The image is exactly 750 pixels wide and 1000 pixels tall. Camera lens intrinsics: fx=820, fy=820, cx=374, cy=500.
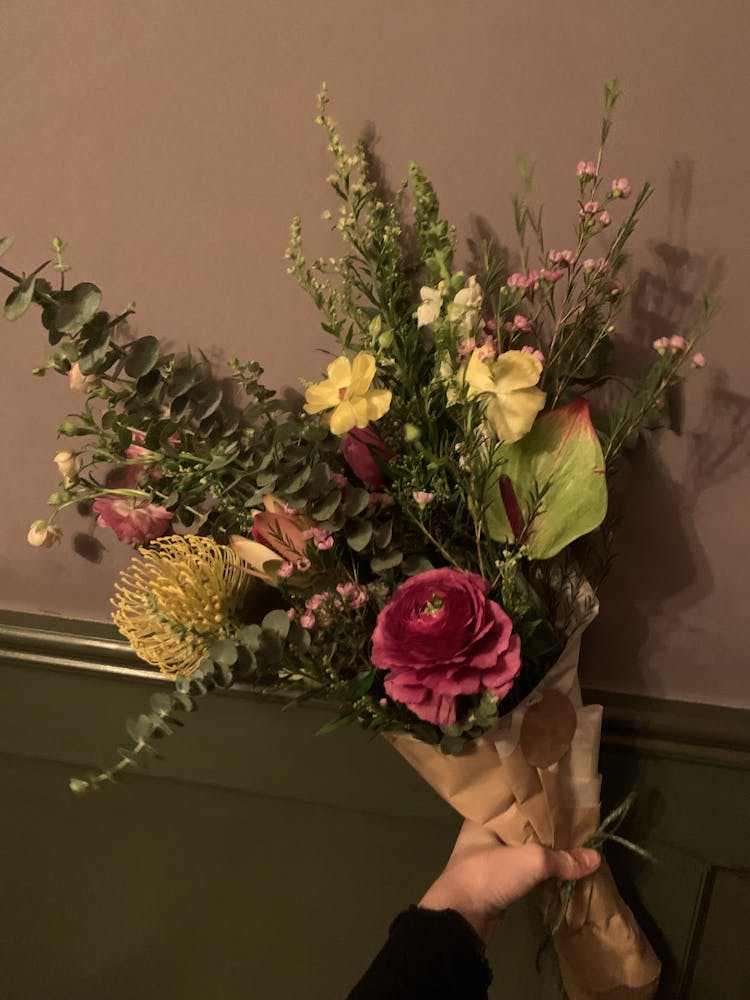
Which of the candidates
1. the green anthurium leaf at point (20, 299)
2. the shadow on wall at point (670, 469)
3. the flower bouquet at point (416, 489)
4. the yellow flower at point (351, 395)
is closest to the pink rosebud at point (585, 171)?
the flower bouquet at point (416, 489)

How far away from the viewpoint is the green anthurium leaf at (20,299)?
62cm

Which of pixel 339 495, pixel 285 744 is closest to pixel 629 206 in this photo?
pixel 339 495

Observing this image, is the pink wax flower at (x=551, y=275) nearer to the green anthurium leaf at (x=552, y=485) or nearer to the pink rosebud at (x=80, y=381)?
the green anthurium leaf at (x=552, y=485)

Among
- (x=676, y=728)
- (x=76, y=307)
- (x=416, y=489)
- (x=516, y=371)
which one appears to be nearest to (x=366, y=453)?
(x=416, y=489)

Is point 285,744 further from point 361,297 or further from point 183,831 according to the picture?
point 361,297

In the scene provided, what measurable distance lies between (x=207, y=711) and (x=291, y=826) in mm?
212

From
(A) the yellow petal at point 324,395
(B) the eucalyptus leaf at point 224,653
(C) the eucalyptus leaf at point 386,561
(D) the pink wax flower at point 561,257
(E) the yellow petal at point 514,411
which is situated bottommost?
(B) the eucalyptus leaf at point 224,653

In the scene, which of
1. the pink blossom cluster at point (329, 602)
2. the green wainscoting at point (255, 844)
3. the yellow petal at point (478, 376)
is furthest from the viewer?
the green wainscoting at point (255, 844)

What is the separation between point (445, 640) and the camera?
63cm

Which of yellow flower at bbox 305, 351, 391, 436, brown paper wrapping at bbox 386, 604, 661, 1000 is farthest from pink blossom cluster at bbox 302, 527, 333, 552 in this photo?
brown paper wrapping at bbox 386, 604, 661, 1000

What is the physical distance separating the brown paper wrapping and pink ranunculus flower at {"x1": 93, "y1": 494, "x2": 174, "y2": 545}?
0.32 metres

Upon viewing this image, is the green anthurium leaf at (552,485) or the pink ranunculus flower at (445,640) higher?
the green anthurium leaf at (552,485)

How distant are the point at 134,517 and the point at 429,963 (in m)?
0.51

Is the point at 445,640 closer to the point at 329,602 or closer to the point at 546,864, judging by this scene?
the point at 329,602
